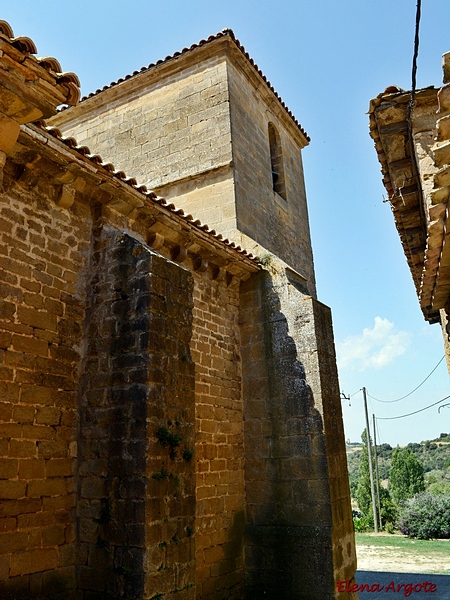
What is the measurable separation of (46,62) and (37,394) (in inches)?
116

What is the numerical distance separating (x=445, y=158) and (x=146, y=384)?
317 cm

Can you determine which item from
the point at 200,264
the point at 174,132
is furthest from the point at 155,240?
the point at 174,132

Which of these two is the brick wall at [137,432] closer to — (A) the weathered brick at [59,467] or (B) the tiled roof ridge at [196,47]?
(A) the weathered brick at [59,467]

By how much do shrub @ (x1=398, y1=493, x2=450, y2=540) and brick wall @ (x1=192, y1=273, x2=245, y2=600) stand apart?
39.7 ft

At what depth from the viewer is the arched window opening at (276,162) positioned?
1177 centimetres

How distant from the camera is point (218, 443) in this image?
22.4 ft

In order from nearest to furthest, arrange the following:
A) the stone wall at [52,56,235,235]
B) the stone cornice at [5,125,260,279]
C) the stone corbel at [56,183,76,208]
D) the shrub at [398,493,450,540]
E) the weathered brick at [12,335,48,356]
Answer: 1. the weathered brick at [12,335,48,356]
2. the stone cornice at [5,125,260,279]
3. the stone corbel at [56,183,76,208]
4. the stone wall at [52,56,235,235]
5. the shrub at [398,493,450,540]

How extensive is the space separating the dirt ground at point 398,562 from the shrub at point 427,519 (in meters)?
4.29

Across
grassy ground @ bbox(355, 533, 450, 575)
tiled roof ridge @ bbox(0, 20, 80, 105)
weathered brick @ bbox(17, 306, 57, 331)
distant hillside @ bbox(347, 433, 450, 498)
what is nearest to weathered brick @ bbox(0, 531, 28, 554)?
weathered brick @ bbox(17, 306, 57, 331)

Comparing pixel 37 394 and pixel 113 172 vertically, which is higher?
pixel 113 172

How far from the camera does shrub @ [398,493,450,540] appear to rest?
16062 mm

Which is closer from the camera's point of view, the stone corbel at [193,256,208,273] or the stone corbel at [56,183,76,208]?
the stone corbel at [56,183,76,208]

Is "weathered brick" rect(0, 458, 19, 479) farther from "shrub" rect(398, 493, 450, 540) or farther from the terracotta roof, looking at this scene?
"shrub" rect(398, 493, 450, 540)

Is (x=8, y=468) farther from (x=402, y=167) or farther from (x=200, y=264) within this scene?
(x=402, y=167)
